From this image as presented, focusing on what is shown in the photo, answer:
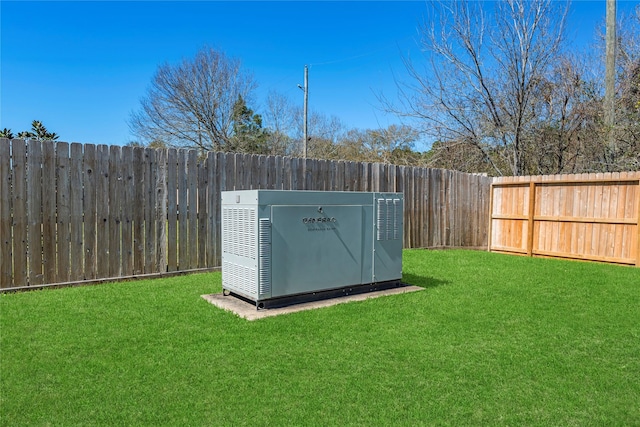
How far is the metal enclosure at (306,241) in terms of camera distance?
13.5 ft

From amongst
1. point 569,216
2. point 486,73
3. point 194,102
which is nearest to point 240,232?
point 569,216

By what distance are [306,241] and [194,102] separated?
1698cm

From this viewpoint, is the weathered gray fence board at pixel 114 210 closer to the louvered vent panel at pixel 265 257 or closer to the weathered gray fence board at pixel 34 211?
the weathered gray fence board at pixel 34 211

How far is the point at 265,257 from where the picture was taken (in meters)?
4.08

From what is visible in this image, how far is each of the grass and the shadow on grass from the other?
64 cm

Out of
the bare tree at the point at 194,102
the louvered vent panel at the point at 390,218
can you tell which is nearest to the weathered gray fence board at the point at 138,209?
the louvered vent panel at the point at 390,218

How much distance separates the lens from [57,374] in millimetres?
2623

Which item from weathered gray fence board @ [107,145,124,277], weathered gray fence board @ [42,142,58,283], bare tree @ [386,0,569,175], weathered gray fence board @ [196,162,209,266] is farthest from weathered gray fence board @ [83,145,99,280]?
bare tree @ [386,0,569,175]

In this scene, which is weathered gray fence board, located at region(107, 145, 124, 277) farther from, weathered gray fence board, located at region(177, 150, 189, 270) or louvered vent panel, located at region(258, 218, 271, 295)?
louvered vent panel, located at region(258, 218, 271, 295)

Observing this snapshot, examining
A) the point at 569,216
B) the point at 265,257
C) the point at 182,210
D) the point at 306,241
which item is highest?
the point at 182,210

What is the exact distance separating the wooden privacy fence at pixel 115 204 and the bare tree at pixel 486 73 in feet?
18.8

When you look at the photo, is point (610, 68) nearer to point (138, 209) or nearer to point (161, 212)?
point (161, 212)

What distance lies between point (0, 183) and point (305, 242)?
136 inches

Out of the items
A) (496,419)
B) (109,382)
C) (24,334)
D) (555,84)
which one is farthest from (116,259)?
(555,84)
